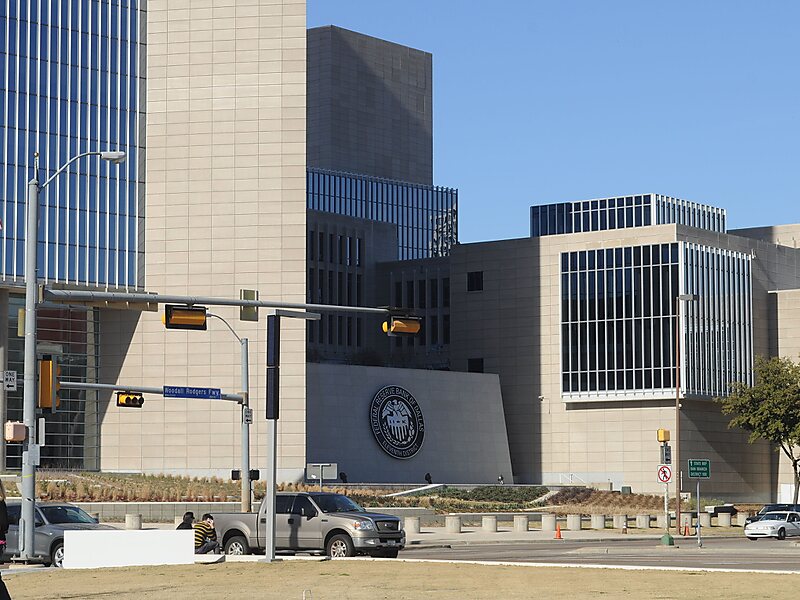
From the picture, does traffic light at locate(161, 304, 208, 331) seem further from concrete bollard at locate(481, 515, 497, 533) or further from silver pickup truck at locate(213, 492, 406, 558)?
concrete bollard at locate(481, 515, 497, 533)

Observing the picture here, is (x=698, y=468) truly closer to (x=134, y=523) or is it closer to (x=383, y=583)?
→ (x=134, y=523)

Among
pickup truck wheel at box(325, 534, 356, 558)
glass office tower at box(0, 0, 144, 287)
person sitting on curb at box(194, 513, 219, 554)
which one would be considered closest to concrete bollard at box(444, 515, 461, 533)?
pickup truck wheel at box(325, 534, 356, 558)

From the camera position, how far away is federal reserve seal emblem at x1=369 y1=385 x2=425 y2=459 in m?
93.9

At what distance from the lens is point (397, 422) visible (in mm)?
95438

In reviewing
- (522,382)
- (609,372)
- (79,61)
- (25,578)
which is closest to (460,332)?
(522,382)

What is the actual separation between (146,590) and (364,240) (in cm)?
9950

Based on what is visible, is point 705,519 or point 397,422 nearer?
point 705,519

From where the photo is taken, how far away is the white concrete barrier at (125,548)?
110ft

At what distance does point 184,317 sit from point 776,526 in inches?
1227

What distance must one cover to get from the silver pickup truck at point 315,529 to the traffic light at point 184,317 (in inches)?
196

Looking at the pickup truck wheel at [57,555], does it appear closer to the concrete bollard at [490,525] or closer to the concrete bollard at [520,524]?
the concrete bollard at [490,525]

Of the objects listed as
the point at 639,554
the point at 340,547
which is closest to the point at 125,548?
the point at 340,547

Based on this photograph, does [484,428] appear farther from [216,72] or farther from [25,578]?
[25,578]

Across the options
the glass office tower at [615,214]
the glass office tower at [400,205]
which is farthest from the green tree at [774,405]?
the glass office tower at [400,205]
